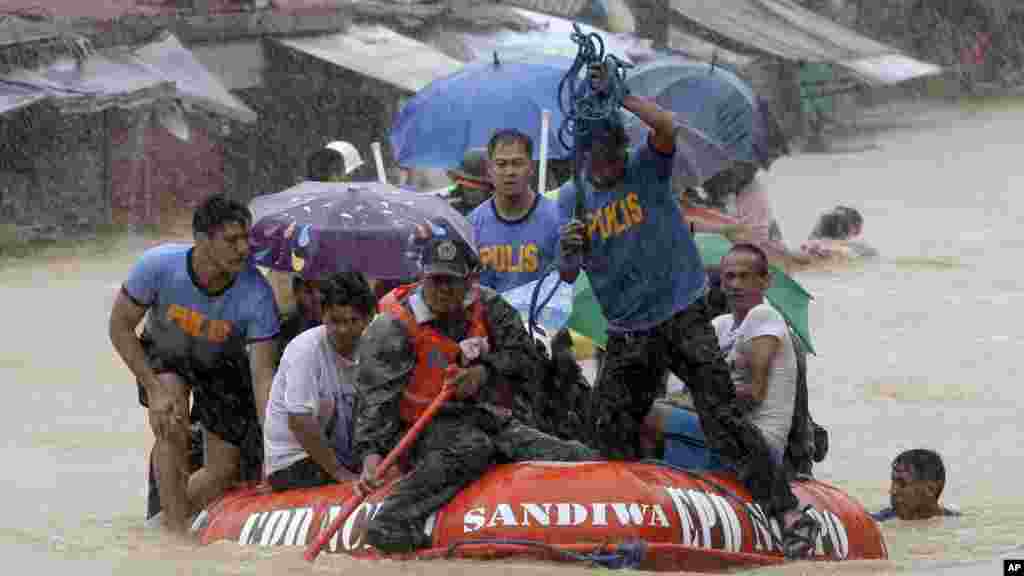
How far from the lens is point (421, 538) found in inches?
332

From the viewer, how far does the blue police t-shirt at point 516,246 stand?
990cm

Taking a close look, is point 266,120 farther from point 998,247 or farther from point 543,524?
point 543,524

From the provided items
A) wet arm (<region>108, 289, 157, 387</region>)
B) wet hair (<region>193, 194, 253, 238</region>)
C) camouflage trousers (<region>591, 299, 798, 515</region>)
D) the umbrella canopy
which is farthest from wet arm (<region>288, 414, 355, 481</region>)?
the umbrella canopy

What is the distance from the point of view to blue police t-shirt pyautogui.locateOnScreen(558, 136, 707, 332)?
28.5 ft

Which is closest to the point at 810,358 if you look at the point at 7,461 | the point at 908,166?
the point at 7,461

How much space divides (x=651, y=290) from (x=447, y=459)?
1052 millimetres

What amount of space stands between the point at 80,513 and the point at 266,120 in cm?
1563

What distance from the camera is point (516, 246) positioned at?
32.6 ft

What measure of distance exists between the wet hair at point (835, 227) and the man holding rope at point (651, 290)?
14.8 m

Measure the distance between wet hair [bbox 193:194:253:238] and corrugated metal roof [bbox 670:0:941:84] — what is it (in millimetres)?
27069

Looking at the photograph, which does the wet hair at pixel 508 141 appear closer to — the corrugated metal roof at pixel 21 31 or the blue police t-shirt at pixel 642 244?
the blue police t-shirt at pixel 642 244

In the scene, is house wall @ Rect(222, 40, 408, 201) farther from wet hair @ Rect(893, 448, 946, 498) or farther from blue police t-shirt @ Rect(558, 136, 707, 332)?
blue police t-shirt @ Rect(558, 136, 707, 332)

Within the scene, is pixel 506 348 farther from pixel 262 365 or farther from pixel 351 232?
pixel 351 232

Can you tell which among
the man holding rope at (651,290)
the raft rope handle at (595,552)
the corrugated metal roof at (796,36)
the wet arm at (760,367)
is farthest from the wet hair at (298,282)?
the corrugated metal roof at (796,36)
